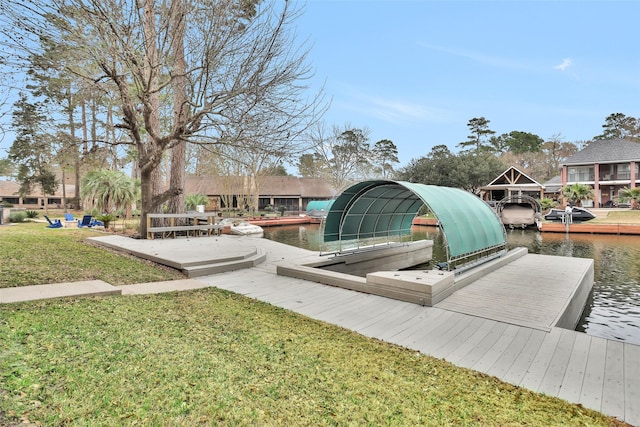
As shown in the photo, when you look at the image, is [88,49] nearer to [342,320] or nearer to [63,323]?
[63,323]

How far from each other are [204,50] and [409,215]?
8957 millimetres

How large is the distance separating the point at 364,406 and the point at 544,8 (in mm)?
12520

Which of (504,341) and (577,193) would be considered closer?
(504,341)

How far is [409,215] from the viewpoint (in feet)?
43.1

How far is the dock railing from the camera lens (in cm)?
1262

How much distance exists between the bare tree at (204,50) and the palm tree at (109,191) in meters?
15.1

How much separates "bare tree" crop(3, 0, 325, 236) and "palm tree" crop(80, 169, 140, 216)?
15052mm

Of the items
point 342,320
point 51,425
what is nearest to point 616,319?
point 342,320

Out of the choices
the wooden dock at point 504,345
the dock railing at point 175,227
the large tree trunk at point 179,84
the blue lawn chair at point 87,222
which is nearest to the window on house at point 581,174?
the dock railing at point 175,227

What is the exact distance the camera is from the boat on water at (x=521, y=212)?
993 inches

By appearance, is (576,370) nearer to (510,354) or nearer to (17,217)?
(510,354)

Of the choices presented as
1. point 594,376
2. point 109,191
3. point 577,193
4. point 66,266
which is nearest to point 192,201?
point 109,191

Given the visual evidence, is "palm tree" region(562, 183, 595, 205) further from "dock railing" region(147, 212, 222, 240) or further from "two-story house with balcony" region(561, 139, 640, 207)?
"dock railing" region(147, 212, 222, 240)

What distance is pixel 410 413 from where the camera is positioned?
2635mm
